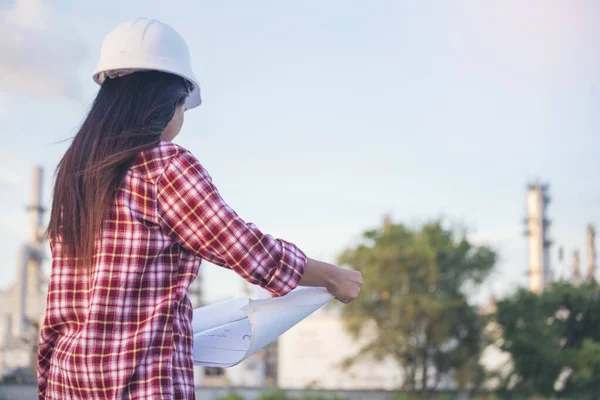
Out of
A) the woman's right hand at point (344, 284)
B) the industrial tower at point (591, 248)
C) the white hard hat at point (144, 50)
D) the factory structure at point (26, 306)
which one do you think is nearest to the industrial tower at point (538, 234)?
the industrial tower at point (591, 248)

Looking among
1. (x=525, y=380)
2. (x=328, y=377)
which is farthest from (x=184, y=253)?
(x=328, y=377)

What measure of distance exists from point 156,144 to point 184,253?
200mm

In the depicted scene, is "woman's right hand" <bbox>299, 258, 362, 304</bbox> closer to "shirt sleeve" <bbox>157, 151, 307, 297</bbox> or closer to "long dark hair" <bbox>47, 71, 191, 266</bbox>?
"shirt sleeve" <bbox>157, 151, 307, 297</bbox>

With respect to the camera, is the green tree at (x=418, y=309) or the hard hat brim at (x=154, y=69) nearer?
the hard hat brim at (x=154, y=69)

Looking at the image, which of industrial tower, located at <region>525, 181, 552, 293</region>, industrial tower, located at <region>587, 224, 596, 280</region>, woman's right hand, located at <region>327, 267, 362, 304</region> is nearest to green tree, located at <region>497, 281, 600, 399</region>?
industrial tower, located at <region>525, 181, 552, 293</region>

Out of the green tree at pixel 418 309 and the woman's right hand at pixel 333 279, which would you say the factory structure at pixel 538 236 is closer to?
the green tree at pixel 418 309

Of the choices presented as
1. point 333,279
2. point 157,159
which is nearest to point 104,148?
point 157,159

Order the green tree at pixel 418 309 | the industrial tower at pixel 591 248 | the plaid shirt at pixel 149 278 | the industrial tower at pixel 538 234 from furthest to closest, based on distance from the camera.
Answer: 1. the industrial tower at pixel 591 248
2. the industrial tower at pixel 538 234
3. the green tree at pixel 418 309
4. the plaid shirt at pixel 149 278

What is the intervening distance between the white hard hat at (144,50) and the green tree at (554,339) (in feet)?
61.5

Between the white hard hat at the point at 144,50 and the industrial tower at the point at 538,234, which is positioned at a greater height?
the industrial tower at the point at 538,234

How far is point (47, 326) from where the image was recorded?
1537 millimetres

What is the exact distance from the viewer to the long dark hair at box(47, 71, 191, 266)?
1.49 meters

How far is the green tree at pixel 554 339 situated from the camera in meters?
19.2

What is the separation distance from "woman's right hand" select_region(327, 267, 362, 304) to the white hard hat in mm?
472
